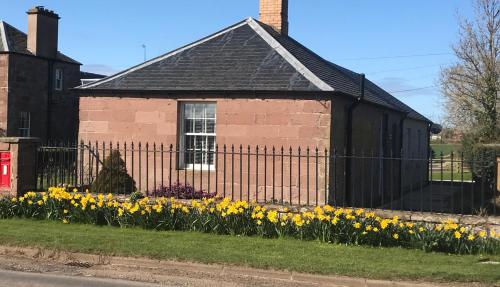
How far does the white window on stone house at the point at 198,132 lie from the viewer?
49.3 ft

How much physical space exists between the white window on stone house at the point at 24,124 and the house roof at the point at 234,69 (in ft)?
44.8

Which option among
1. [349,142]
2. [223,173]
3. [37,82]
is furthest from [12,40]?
[349,142]

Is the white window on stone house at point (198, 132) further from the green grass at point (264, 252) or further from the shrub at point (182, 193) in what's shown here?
the green grass at point (264, 252)

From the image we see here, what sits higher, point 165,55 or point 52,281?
point 165,55

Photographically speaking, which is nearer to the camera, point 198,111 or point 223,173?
point 223,173

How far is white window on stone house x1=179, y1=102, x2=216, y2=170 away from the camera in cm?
1502

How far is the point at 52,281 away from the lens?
7258 mm

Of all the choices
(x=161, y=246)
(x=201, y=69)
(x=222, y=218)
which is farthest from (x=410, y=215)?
(x=201, y=69)

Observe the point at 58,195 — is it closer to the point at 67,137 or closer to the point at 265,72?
the point at 265,72

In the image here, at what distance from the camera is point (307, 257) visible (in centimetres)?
821

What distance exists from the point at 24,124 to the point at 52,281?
22.8 m

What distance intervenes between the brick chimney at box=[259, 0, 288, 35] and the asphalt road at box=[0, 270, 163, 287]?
40.2 feet

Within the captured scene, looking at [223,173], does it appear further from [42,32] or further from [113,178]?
[42,32]

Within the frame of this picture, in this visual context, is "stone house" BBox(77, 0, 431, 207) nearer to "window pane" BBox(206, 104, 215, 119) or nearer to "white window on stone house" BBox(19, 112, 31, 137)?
"window pane" BBox(206, 104, 215, 119)
